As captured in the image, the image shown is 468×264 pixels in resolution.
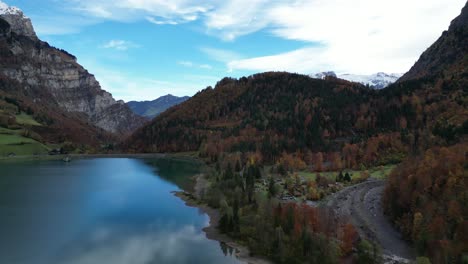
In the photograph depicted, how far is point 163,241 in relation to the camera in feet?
201

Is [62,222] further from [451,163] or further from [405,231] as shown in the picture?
[451,163]

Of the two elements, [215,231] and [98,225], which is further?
[98,225]

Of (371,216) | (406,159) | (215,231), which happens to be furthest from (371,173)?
(215,231)

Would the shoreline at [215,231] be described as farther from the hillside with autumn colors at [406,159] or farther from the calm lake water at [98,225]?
the hillside with autumn colors at [406,159]

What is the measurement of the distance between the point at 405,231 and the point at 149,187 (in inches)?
3159

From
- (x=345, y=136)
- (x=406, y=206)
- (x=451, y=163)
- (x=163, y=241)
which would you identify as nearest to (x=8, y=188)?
(x=163, y=241)

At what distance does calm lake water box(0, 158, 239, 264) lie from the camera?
53750 mm

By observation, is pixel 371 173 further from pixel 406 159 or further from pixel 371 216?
pixel 371 216

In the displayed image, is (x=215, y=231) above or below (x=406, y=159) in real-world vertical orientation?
below

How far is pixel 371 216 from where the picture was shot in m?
70.9

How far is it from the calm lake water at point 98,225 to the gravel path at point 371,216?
71.4 feet

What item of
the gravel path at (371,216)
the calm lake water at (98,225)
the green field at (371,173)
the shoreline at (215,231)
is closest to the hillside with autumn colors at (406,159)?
the gravel path at (371,216)

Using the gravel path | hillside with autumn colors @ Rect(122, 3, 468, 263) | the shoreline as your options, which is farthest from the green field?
the shoreline

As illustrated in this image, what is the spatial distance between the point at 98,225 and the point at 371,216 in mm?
49111
